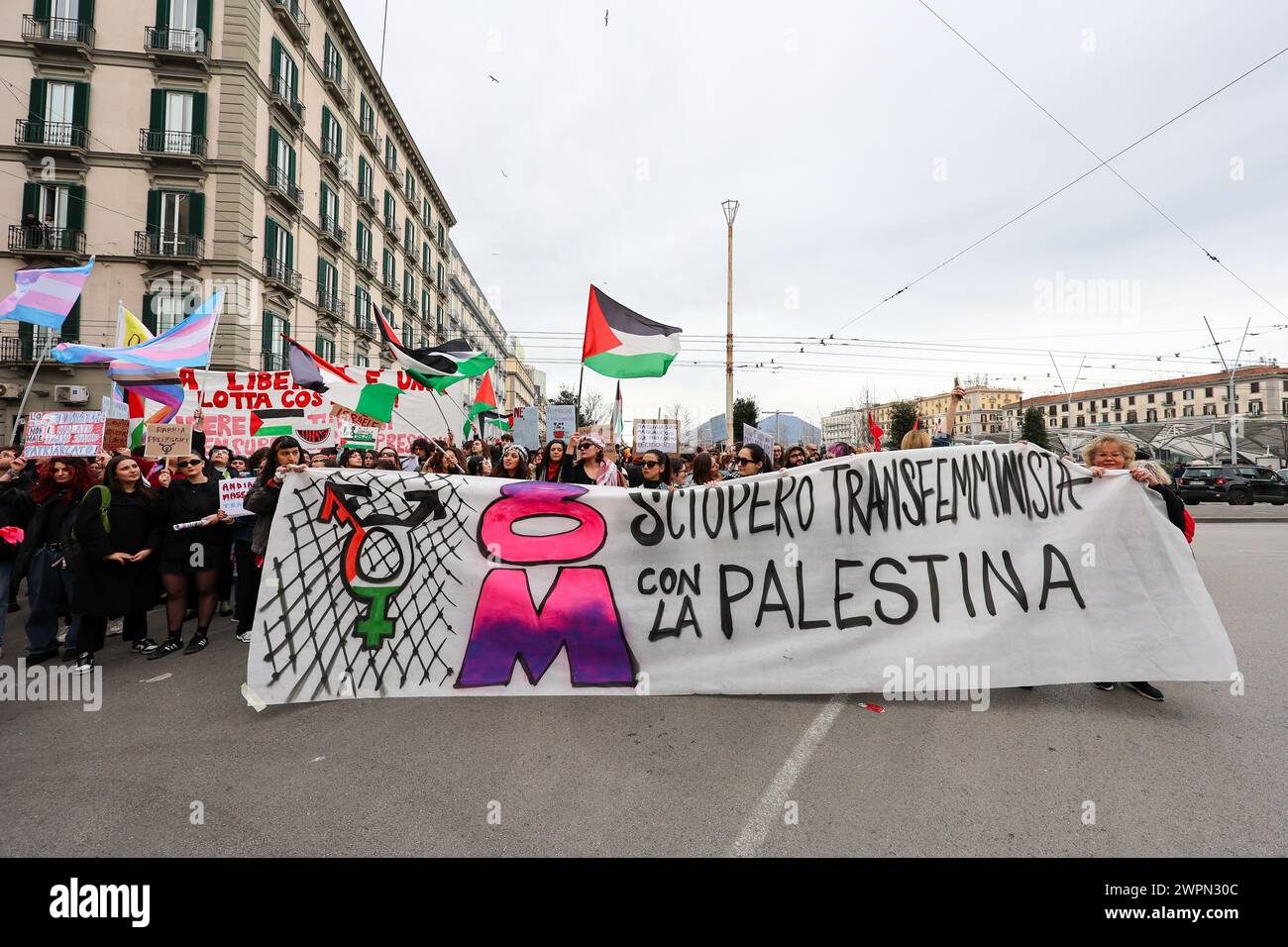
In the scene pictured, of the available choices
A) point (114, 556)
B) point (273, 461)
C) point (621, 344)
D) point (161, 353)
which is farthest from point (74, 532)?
point (161, 353)

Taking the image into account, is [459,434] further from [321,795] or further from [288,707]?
[321,795]

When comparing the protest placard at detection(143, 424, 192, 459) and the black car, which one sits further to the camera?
the black car

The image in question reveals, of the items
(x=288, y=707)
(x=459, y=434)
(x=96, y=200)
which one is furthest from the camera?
(x=96, y=200)

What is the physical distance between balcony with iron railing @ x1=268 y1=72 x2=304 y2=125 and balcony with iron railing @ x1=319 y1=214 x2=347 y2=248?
3813 millimetres

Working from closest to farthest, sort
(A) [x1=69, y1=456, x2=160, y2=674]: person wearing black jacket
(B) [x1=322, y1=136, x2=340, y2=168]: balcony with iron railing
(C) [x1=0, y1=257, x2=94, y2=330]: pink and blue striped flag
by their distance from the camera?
1. (A) [x1=69, y1=456, x2=160, y2=674]: person wearing black jacket
2. (C) [x1=0, y1=257, x2=94, y2=330]: pink and blue striped flag
3. (B) [x1=322, y1=136, x2=340, y2=168]: balcony with iron railing

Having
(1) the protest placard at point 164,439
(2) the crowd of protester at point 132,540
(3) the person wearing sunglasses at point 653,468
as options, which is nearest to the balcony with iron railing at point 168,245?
(1) the protest placard at point 164,439

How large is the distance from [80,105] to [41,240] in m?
4.63

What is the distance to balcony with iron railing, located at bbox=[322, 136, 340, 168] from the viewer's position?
26469mm

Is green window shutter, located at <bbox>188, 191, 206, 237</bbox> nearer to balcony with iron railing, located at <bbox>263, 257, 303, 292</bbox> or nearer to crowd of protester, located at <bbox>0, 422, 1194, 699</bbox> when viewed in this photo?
balcony with iron railing, located at <bbox>263, 257, 303, 292</bbox>

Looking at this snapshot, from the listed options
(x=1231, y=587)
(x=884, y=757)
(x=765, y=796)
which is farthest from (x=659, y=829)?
(x=1231, y=587)

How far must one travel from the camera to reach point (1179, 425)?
42.1 metres

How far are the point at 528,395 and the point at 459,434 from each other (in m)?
82.0

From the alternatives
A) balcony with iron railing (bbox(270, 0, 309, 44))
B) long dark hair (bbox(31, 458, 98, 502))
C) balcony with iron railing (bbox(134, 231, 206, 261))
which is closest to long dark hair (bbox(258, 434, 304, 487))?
long dark hair (bbox(31, 458, 98, 502))

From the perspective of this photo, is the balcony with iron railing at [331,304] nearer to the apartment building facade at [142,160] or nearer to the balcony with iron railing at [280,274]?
the balcony with iron railing at [280,274]
